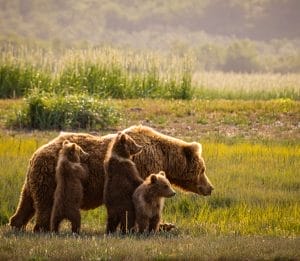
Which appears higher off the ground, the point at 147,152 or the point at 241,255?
A: the point at 147,152

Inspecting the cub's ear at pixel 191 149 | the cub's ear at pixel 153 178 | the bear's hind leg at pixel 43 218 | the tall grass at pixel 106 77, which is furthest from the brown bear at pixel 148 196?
the tall grass at pixel 106 77

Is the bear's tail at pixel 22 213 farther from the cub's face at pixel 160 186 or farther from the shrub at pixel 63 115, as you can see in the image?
the shrub at pixel 63 115

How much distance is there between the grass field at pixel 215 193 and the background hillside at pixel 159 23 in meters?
39.1

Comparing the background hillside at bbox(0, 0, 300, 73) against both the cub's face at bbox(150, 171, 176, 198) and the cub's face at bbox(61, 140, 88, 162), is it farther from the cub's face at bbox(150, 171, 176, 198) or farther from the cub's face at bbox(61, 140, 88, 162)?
the cub's face at bbox(150, 171, 176, 198)

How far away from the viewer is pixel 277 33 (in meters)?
65.8

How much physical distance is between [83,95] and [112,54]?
5.43 metres

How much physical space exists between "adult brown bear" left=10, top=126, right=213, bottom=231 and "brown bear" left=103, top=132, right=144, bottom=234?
0.38m

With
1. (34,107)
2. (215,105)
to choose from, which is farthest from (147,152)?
(215,105)

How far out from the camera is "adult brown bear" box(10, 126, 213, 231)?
11.2 metres

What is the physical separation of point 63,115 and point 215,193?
7.40 meters

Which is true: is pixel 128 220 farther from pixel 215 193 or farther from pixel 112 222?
pixel 215 193

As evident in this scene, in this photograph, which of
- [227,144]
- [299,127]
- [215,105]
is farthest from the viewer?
A: [215,105]

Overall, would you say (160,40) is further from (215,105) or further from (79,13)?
(215,105)

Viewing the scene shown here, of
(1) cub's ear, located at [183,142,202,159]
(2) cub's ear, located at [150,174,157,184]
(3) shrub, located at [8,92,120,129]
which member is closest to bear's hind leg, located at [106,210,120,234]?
(2) cub's ear, located at [150,174,157,184]
